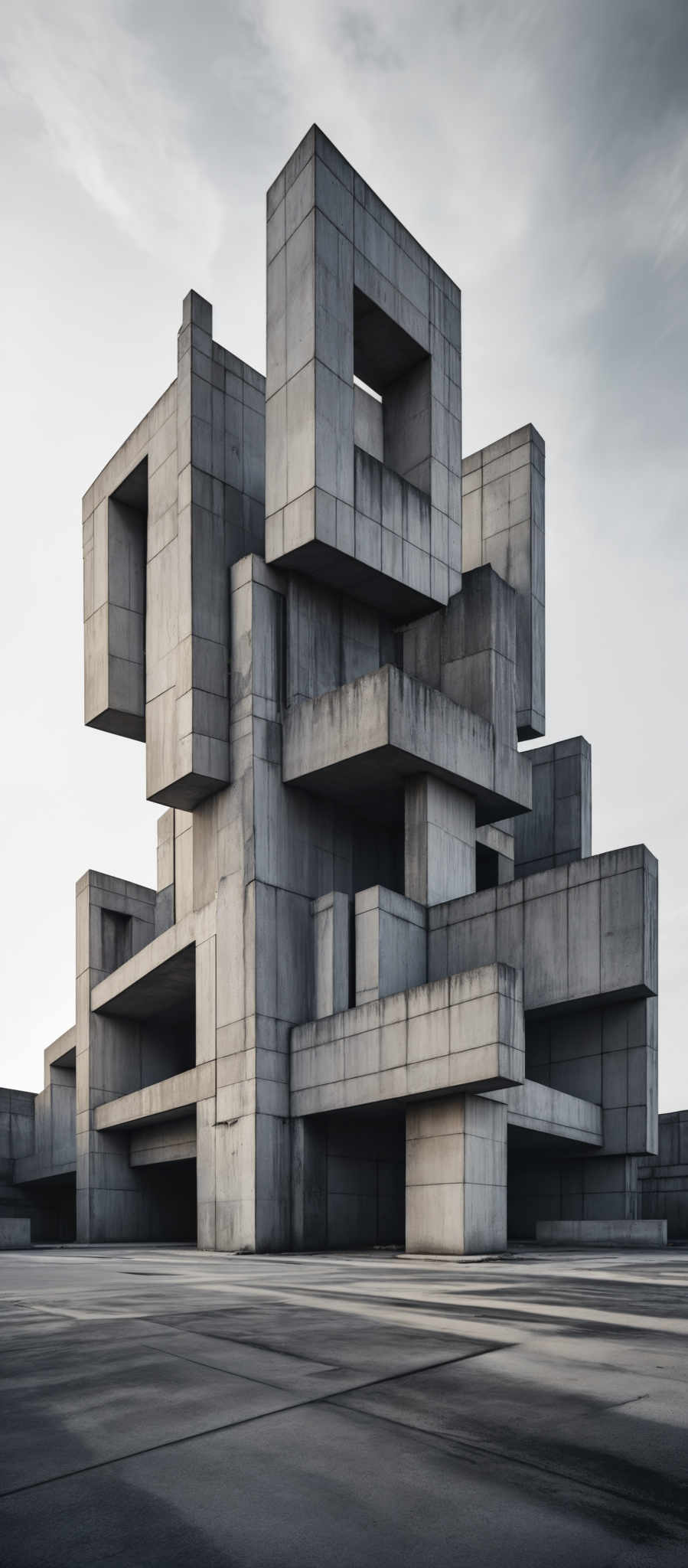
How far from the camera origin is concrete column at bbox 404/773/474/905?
30.7 metres

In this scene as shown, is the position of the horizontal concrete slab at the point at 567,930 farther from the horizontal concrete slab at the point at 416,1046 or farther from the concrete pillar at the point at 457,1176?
the concrete pillar at the point at 457,1176

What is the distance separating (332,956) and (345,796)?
16.7 ft

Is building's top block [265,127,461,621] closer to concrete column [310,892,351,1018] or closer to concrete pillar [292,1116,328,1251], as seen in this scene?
concrete column [310,892,351,1018]

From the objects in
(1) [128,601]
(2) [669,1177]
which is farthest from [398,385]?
(2) [669,1177]

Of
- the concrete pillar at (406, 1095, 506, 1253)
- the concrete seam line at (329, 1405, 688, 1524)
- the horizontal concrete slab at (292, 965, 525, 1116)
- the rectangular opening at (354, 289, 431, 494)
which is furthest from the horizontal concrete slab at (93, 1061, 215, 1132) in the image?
the concrete seam line at (329, 1405, 688, 1524)

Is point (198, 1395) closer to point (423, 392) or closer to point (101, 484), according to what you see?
point (423, 392)

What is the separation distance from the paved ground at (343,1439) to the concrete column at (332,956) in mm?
20357

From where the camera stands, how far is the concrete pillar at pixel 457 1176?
23719 millimetres

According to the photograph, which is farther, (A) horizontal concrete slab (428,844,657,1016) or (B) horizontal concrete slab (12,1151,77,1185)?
(B) horizontal concrete slab (12,1151,77,1185)

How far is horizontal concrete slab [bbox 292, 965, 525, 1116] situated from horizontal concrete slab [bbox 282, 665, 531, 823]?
6.31 metres

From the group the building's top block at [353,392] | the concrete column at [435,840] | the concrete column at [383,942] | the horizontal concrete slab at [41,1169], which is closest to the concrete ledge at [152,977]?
the concrete column at [383,942]

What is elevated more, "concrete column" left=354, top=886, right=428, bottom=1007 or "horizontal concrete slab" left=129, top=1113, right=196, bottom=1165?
"concrete column" left=354, top=886, right=428, bottom=1007

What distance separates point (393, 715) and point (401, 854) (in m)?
8.36

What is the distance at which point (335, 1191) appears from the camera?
1175 inches
